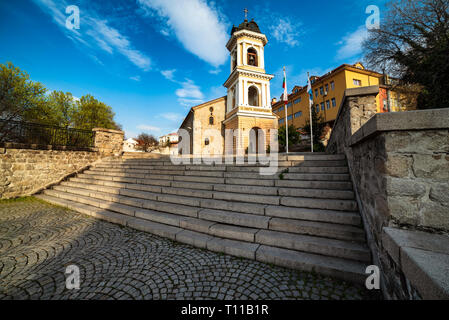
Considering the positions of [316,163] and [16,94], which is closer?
[316,163]

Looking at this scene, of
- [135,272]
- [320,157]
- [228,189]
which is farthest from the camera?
[320,157]

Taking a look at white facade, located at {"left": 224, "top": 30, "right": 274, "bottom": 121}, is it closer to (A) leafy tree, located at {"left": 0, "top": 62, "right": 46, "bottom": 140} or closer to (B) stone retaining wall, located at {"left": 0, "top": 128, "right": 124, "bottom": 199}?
(B) stone retaining wall, located at {"left": 0, "top": 128, "right": 124, "bottom": 199}

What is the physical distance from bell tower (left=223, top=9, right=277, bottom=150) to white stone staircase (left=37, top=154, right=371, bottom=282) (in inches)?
537

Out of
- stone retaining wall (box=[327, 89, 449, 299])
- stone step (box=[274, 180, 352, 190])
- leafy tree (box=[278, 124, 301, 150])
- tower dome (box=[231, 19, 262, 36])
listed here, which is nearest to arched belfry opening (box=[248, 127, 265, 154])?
leafy tree (box=[278, 124, 301, 150])

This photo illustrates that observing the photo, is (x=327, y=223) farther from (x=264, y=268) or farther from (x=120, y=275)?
(x=120, y=275)

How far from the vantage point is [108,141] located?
11.0 meters

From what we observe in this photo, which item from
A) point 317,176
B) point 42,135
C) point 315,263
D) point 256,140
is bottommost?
point 315,263

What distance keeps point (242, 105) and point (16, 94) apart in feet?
64.7

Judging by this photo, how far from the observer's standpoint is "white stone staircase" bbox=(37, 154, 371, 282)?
2613mm

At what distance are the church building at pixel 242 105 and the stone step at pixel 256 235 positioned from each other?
49.1 ft

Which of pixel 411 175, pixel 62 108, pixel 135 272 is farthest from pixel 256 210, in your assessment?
pixel 62 108

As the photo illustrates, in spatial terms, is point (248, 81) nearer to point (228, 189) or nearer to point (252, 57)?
point (252, 57)
